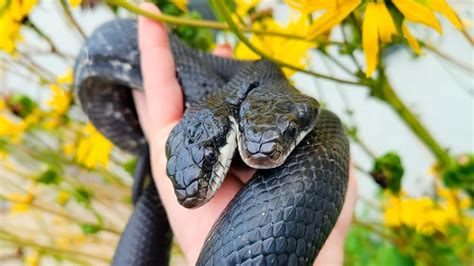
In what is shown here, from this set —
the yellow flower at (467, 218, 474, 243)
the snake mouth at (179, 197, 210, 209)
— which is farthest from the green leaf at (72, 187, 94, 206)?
the yellow flower at (467, 218, 474, 243)

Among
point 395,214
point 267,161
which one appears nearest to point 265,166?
point 267,161

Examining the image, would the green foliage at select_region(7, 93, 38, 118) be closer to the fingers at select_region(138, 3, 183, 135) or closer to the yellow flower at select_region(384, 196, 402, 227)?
the fingers at select_region(138, 3, 183, 135)

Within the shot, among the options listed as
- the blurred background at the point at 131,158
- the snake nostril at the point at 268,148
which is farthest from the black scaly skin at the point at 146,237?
the snake nostril at the point at 268,148

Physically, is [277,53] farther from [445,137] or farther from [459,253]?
[445,137]

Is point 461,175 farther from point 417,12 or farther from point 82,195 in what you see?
point 82,195

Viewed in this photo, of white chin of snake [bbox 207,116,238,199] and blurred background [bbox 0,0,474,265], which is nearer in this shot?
white chin of snake [bbox 207,116,238,199]

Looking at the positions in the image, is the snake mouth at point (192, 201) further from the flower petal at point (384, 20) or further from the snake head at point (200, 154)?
the flower petal at point (384, 20)

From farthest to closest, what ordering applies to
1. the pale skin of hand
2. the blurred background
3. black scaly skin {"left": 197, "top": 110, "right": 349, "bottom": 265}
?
1. the blurred background
2. the pale skin of hand
3. black scaly skin {"left": 197, "top": 110, "right": 349, "bottom": 265}
